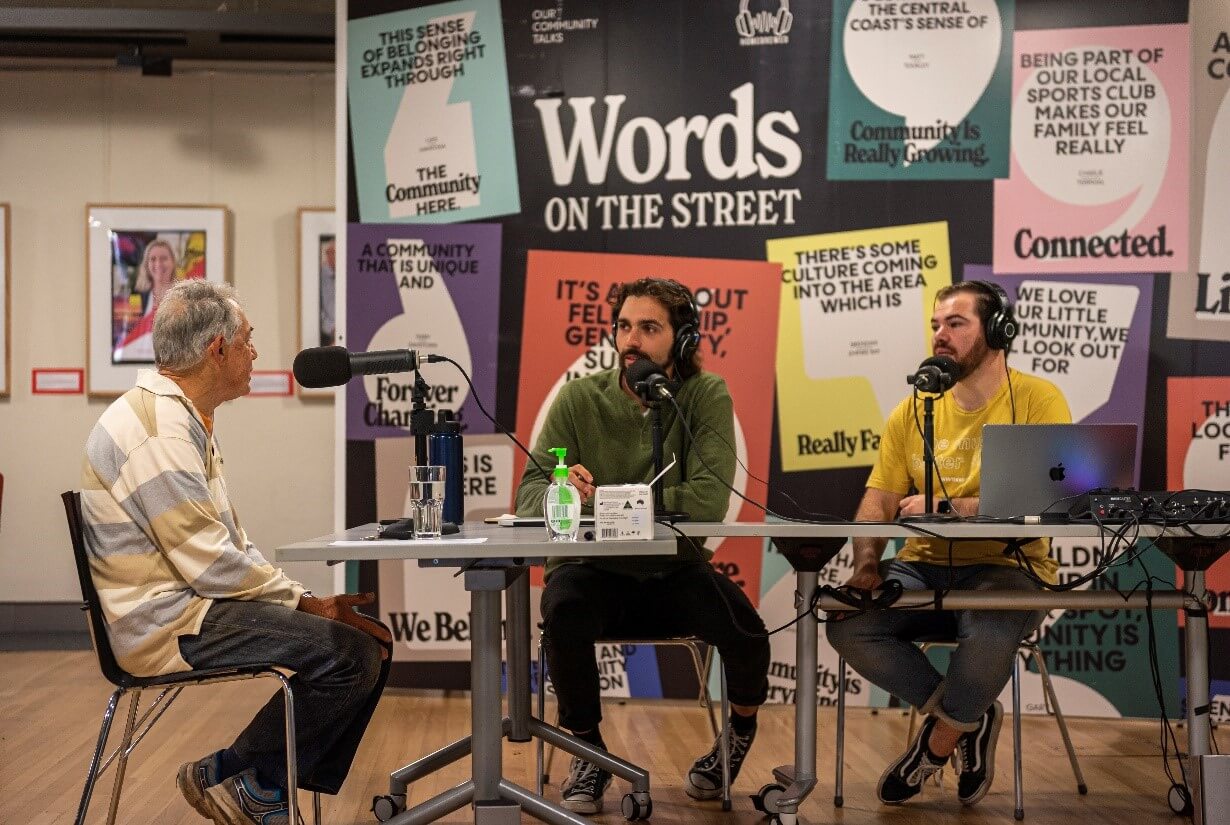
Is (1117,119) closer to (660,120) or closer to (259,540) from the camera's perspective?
(660,120)

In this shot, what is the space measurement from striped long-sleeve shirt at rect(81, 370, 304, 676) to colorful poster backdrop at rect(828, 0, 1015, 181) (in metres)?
2.70

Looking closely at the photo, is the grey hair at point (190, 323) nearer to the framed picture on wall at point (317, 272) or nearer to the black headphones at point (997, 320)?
the black headphones at point (997, 320)

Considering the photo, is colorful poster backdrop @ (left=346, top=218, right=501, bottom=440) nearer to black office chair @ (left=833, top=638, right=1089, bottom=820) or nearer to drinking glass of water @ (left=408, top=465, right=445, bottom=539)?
black office chair @ (left=833, top=638, right=1089, bottom=820)

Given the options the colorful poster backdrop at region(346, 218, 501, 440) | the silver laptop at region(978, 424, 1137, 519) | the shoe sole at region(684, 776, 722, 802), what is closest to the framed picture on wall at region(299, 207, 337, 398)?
the colorful poster backdrop at region(346, 218, 501, 440)

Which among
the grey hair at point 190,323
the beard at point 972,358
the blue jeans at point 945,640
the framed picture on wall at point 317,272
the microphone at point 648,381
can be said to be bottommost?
the blue jeans at point 945,640

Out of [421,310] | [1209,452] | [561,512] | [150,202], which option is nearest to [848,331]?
[1209,452]

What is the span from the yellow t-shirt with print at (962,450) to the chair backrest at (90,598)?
6.55 feet

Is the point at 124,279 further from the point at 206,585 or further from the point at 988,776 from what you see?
the point at 988,776

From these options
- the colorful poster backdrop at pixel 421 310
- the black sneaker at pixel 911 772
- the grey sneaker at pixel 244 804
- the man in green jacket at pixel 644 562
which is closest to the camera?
the grey sneaker at pixel 244 804

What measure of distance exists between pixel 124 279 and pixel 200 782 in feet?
13.4

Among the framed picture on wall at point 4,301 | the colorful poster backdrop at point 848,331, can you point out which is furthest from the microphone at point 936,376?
the framed picture on wall at point 4,301

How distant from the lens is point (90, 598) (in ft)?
7.74

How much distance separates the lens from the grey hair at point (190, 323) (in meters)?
2.60

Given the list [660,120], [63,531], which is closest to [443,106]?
[660,120]
